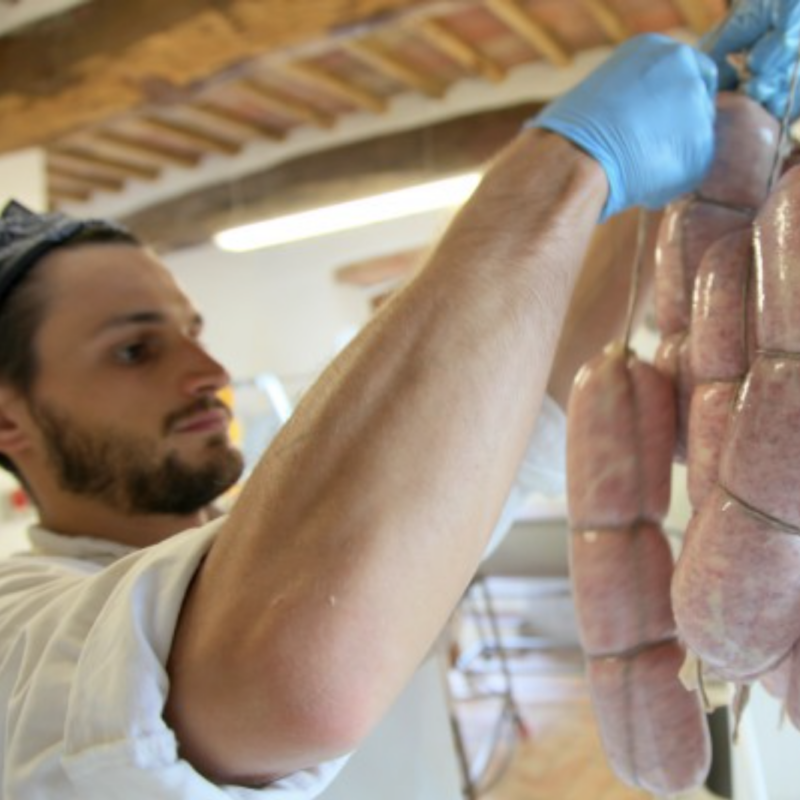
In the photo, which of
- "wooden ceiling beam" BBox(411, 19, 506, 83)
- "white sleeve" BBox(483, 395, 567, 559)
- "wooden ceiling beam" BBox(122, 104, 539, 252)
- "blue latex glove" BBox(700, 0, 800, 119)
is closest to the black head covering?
"white sleeve" BBox(483, 395, 567, 559)

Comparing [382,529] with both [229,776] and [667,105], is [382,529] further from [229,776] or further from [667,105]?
[667,105]

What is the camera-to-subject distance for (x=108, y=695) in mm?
568

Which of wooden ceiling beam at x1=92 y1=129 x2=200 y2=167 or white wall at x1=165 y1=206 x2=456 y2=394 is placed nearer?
wooden ceiling beam at x1=92 y1=129 x2=200 y2=167

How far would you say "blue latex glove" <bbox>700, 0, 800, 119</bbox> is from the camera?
81 centimetres

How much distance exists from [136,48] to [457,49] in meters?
1.55

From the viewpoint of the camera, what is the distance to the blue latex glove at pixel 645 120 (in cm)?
74

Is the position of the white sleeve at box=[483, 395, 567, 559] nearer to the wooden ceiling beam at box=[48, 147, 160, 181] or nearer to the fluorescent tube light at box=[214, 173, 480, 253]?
the fluorescent tube light at box=[214, 173, 480, 253]

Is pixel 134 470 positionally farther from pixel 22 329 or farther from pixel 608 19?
pixel 608 19

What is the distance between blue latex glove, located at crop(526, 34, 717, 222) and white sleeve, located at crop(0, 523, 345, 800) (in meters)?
0.43

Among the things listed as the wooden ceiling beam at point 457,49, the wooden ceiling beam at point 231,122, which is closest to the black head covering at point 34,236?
the wooden ceiling beam at point 457,49

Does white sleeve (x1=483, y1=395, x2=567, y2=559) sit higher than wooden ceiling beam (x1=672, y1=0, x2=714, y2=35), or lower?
lower

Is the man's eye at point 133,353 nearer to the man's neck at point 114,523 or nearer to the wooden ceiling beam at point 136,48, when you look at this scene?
the man's neck at point 114,523

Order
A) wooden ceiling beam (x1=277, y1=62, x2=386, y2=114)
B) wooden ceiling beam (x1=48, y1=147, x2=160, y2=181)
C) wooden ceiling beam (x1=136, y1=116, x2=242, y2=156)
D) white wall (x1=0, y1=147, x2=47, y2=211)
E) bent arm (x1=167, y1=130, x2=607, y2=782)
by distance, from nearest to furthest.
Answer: bent arm (x1=167, y1=130, x2=607, y2=782), white wall (x1=0, y1=147, x2=47, y2=211), wooden ceiling beam (x1=277, y1=62, x2=386, y2=114), wooden ceiling beam (x1=136, y1=116, x2=242, y2=156), wooden ceiling beam (x1=48, y1=147, x2=160, y2=181)

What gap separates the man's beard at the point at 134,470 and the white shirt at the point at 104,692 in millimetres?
271
